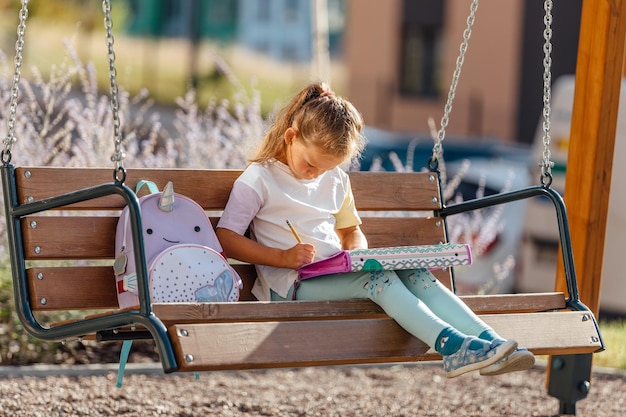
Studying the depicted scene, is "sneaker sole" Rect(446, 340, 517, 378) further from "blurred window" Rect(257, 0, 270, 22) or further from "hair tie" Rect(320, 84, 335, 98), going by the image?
"blurred window" Rect(257, 0, 270, 22)

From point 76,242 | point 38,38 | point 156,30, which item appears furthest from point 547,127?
point 156,30

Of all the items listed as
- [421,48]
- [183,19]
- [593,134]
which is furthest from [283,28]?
[593,134]

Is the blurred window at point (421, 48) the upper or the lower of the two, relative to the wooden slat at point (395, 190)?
lower

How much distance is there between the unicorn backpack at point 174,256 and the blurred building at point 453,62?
17378mm

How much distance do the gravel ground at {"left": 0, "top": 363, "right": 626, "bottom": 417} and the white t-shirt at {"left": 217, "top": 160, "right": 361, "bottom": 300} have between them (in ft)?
3.76

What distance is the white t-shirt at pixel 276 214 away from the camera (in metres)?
3.95

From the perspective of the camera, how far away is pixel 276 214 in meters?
3.98

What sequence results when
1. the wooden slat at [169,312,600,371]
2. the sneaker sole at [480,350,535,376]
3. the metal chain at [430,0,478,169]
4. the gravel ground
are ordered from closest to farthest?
the wooden slat at [169,312,600,371]
the sneaker sole at [480,350,535,376]
the metal chain at [430,0,478,169]
the gravel ground

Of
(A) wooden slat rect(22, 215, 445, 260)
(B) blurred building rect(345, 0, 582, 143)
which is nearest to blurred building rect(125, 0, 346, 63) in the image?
(B) blurred building rect(345, 0, 582, 143)

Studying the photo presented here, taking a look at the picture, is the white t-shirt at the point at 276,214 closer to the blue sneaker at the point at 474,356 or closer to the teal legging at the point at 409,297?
the teal legging at the point at 409,297

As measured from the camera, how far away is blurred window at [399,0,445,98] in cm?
2238

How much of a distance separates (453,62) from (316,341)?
19422 mm

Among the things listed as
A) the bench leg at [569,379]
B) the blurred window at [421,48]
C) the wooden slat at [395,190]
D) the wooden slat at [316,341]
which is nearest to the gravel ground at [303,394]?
the bench leg at [569,379]

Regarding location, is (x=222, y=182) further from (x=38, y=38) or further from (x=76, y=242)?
(x=38, y=38)
